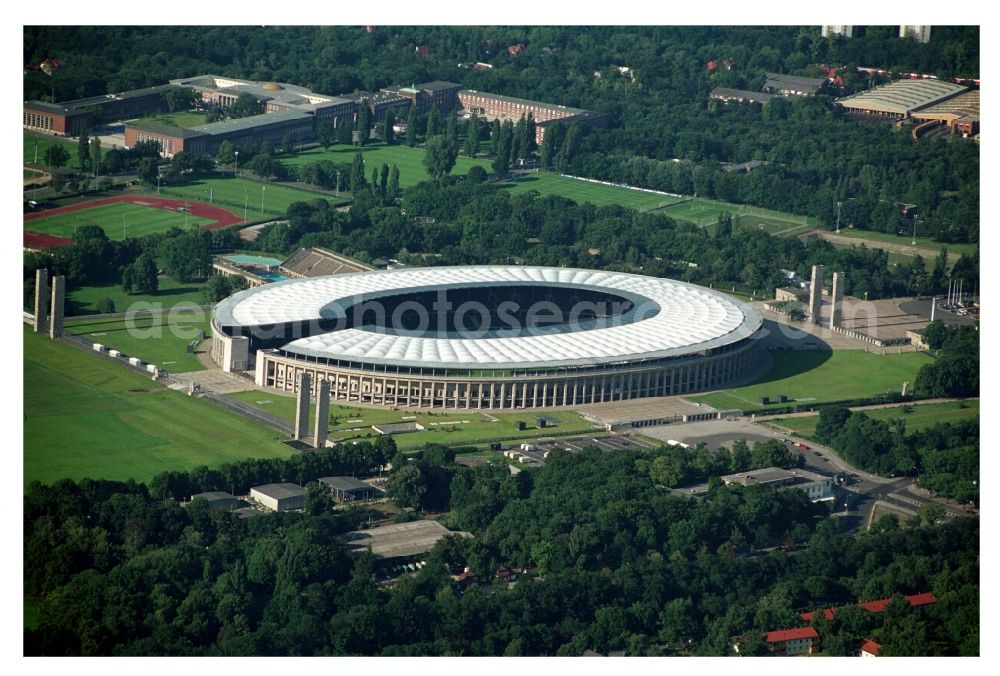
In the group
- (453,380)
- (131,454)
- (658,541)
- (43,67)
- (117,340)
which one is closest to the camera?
(658,541)

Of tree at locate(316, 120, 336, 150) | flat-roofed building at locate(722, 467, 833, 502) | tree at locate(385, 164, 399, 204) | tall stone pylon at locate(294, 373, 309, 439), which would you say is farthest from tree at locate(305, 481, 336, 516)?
tree at locate(316, 120, 336, 150)

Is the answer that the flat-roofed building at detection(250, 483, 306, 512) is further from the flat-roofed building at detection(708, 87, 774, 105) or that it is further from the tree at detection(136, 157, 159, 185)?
the flat-roofed building at detection(708, 87, 774, 105)

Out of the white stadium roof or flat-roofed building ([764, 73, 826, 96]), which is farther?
flat-roofed building ([764, 73, 826, 96])

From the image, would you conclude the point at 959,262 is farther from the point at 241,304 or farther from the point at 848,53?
the point at 848,53

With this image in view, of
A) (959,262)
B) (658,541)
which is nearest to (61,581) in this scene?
(658,541)

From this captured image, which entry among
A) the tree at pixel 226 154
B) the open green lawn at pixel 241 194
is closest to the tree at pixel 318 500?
the open green lawn at pixel 241 194

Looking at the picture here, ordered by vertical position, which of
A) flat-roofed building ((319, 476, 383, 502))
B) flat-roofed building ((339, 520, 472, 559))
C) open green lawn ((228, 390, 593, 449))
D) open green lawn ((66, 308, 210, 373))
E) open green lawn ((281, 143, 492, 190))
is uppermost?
open green lawn ((281, 143, 492, 190))
